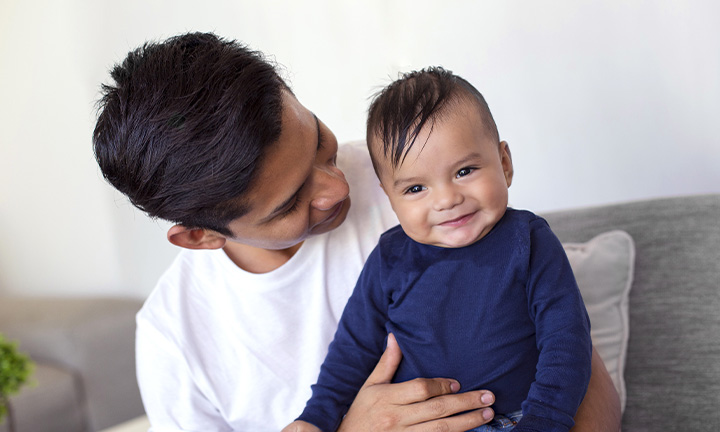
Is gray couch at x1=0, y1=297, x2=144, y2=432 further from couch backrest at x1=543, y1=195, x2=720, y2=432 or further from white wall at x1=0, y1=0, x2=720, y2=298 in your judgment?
couch backrest at x1=543, y1=195, x2=720, y2=432

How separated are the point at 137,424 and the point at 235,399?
3.96 feet

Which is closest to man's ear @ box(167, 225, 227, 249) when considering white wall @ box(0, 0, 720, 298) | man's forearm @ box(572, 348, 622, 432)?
man's forearm @ box(572, 348, 622, 432)

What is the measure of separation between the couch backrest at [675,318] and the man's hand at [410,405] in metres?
0.72

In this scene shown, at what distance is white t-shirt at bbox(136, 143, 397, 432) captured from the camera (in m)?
1.52

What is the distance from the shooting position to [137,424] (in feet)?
8.39

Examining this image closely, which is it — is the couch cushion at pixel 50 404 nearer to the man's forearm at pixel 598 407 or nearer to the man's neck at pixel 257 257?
the man's neck at pixel 257 257

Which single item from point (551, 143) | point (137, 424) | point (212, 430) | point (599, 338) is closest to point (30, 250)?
point (137, 424)

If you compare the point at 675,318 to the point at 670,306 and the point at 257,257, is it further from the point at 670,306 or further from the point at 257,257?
the point at 257,257

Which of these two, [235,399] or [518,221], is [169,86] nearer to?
[518,221]

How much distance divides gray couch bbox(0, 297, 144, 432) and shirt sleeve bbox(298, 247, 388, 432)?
2.22 meters

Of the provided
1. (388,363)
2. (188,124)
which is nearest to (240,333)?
(388,363)

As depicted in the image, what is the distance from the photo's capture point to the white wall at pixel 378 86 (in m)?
1.96

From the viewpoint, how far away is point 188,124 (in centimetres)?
113

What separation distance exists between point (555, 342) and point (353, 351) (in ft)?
Answer: 1.45
